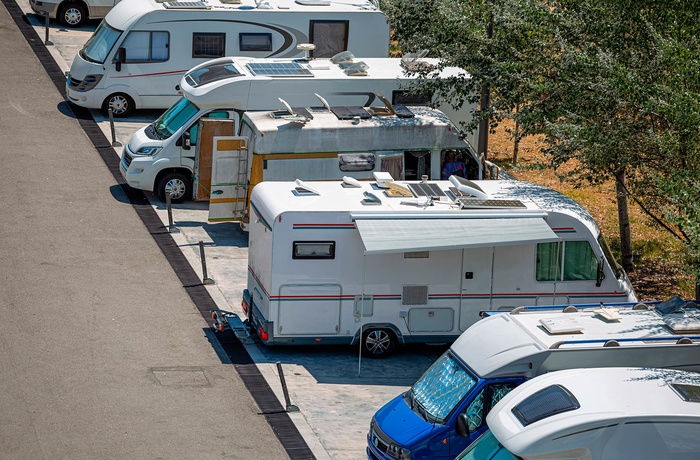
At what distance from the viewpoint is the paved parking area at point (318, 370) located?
47.6 ft

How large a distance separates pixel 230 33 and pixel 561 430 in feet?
58.9

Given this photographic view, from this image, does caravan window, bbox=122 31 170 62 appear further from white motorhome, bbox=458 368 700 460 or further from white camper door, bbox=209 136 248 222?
white motorhome, bbox=458 368 700 460

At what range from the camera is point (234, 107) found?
21438mm

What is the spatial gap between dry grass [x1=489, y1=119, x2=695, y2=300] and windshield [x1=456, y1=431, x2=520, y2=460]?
6623 mm

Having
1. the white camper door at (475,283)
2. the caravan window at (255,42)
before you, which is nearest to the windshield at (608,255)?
the white camper door at (475,283)

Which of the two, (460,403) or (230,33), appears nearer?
(460,403)

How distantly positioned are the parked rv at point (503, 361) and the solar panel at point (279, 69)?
9.61m

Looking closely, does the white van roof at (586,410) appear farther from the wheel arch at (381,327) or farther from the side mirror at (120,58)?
the side mirror at (120,58)

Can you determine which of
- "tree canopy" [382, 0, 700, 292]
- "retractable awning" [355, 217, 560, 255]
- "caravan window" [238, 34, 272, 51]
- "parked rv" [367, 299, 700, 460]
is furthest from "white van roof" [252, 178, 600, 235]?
"caravan window" [238, 34, 272, 51]

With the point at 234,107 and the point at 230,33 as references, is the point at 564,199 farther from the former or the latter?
the point at 230,33

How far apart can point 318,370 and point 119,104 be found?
1250cm

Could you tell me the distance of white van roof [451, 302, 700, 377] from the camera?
41.0 feet

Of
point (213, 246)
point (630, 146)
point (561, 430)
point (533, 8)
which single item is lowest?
point (213, 246)

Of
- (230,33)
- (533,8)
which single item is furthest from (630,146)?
(230,33)
